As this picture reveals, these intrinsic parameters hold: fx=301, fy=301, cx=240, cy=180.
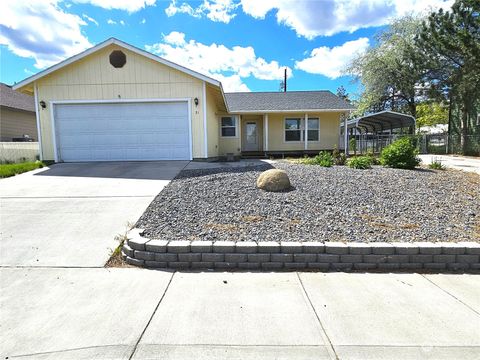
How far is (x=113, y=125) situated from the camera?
37.4 feet

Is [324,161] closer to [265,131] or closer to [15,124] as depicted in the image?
[265,131]

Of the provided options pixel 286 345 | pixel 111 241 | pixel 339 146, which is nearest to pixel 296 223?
pixel 286 345

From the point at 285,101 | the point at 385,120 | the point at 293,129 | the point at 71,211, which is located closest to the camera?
the point at 71,211

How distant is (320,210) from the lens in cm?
510

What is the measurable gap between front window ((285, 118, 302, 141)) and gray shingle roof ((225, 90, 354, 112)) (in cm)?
87

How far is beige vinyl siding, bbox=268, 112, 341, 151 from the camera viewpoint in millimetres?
16906

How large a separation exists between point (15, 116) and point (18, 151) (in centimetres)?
709

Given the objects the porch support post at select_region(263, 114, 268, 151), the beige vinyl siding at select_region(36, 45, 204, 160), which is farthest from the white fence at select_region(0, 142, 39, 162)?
the porch support post at select_region(263, 114, 268, 151)

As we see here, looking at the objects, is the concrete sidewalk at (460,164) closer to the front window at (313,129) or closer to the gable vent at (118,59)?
the front window at (313,129)

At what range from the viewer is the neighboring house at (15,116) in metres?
18.1

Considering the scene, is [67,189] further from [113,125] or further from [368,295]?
[368,295]

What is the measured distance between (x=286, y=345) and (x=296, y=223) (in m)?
2.40

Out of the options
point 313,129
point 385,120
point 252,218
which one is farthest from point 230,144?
point 252,218

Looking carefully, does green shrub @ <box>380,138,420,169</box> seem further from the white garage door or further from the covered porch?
the covered porch
